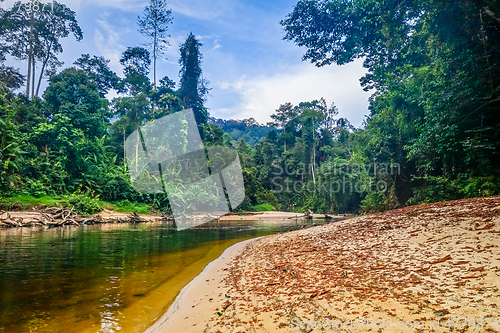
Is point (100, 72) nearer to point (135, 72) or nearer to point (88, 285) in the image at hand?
point (135, 72)

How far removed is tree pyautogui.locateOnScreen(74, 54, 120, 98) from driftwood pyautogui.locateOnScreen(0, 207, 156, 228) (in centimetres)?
2810

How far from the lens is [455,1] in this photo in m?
10.1

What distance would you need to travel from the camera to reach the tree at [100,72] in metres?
39.3

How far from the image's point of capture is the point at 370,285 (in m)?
3.45

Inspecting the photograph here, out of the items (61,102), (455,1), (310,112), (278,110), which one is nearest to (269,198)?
(310,112)

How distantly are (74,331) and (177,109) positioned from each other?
3563 centimetres

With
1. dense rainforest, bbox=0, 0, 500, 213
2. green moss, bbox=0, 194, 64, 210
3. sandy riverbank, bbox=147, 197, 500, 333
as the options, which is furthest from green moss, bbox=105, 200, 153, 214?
sandy riverbank, bbox=147, 197, 500, 333

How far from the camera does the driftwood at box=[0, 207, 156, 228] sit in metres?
15.6

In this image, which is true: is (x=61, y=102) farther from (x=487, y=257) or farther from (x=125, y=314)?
(x=487, y=257)

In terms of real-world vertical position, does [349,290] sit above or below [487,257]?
below
